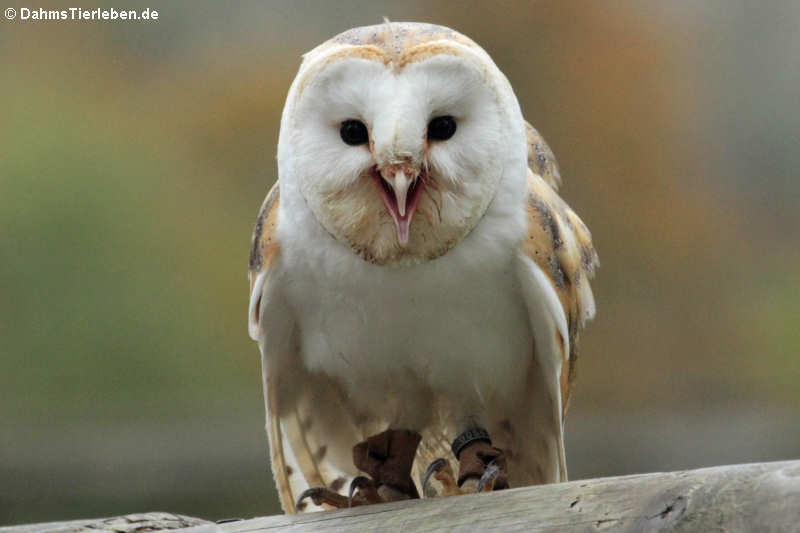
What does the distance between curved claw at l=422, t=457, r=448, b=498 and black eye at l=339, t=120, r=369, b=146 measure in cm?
55

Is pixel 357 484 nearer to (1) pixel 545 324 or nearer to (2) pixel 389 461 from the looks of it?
(2) pixel 389 461

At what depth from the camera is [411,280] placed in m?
1.48

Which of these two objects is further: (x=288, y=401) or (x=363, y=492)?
(x=288, y=401)

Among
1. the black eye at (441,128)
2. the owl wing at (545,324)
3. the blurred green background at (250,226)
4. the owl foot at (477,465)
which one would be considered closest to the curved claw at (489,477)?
the owl foot at (477,465)

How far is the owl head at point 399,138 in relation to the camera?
4.33 feet

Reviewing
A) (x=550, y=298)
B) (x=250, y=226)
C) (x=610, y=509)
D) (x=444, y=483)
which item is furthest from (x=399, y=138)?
(x=250, y=226)

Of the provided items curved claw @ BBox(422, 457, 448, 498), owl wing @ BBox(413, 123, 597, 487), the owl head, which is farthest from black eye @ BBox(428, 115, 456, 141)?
curved claw @ BBox(422, 457, 448, 498)

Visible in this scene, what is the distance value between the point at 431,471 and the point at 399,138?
0.60 meters

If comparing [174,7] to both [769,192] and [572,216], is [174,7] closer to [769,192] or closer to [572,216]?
[572,216]

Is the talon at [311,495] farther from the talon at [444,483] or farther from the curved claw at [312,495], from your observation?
the talon at [444,483]

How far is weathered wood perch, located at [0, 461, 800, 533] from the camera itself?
3.30 ft

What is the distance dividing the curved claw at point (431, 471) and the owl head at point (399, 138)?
375 millimetres

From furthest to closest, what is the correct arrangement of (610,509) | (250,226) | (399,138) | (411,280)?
(250,226)
(411,280)
(399,138)
(610,509)

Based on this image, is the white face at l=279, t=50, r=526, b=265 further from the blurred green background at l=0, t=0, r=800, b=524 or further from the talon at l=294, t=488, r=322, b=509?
the blurred green background at l=0, t=0, r=800, b=524
